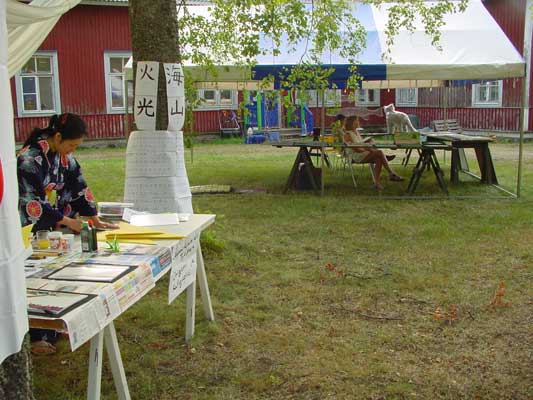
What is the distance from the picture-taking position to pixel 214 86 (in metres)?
12.2

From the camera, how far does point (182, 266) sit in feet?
12.3

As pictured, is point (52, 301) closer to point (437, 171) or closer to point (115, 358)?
point (115, 358)

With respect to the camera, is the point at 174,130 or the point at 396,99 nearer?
the point at 174,130

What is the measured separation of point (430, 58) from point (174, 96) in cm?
500

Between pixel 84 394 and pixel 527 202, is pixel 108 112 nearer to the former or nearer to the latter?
pixel 527 202

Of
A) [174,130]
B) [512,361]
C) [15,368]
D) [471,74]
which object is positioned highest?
[471,74]

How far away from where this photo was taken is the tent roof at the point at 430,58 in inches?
342

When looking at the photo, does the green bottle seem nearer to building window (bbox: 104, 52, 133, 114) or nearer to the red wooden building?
the red wooden building

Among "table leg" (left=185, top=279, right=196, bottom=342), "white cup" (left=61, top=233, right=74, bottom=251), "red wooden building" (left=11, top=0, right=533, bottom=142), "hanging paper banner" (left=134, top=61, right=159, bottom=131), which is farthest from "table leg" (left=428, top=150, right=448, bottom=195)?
"red wooden building" (left=11, top=0, right=533, bottom=142)

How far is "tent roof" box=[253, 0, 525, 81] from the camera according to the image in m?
8.69

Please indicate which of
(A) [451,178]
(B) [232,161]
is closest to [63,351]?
(A) [451,178]

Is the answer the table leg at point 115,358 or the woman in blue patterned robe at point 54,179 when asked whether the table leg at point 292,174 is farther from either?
the table leg at point 115,358

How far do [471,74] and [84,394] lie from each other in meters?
6.99

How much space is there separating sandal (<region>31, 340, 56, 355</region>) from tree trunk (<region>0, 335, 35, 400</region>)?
175 centimetres
